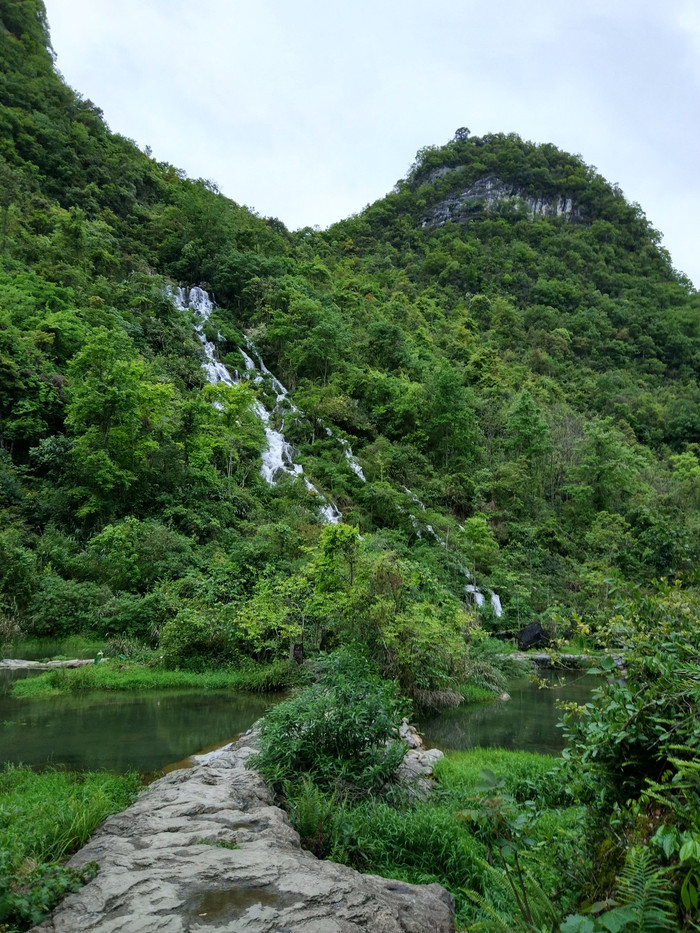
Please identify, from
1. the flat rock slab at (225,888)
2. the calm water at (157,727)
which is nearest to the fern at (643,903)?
the flat rock slab at (225,888)

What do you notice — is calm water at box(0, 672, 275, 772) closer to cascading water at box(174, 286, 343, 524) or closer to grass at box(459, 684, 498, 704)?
grass at box(459, 684, 498, 704)

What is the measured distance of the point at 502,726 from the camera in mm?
11078

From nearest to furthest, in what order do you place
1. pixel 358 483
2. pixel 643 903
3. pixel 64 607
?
pixel 643 903, pixel 64 607, pixel 358 483

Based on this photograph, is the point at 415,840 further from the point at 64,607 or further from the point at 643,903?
the point at 64,607

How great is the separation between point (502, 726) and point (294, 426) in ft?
62.1

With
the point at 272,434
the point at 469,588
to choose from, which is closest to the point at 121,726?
the point at 469,588

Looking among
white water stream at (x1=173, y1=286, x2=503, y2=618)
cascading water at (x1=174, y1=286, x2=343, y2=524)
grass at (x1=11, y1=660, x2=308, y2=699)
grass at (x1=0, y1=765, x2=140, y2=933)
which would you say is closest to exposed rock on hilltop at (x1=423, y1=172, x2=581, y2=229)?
cascading water at (x1=174, y1=286, x2=343, y2=524)

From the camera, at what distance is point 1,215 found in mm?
26891

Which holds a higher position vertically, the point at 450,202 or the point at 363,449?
the point at 450,202

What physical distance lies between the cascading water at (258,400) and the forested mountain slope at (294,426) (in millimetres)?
683

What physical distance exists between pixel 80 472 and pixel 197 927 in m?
17.0

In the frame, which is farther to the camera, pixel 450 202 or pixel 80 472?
pixel 450 202

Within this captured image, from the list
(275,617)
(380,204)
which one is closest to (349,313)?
→ (275,617)

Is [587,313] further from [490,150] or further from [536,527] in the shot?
[490,150]
